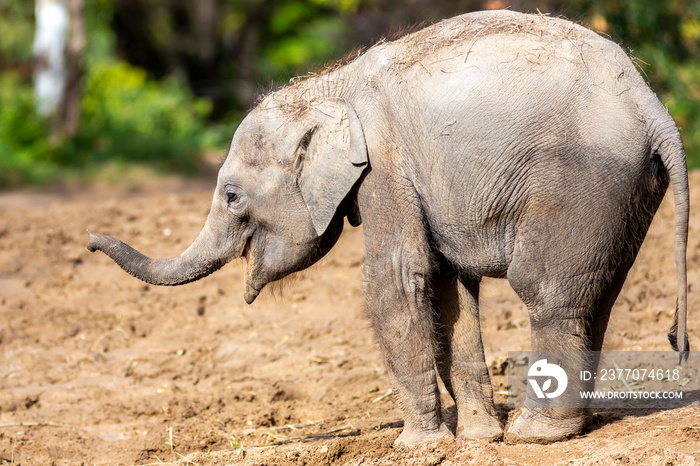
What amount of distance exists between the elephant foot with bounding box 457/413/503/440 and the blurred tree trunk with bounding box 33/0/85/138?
1222cm

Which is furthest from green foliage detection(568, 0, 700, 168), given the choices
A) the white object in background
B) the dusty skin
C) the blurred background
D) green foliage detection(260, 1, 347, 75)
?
green foliage detection(260, 1, 347, 75)

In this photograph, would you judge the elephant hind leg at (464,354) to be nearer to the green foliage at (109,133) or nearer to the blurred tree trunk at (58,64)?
the green foliage at (109,133)

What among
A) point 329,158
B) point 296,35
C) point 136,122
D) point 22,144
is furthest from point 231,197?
point 296,35

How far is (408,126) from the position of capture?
4.11m

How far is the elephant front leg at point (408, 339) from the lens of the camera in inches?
165

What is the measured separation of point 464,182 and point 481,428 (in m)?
1.42

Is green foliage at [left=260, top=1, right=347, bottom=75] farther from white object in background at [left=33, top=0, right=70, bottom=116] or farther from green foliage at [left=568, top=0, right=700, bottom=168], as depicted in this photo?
green foliage at [left=568, top=0, right=700, bottom=168]

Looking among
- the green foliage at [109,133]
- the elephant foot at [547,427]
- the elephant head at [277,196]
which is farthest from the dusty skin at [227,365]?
the green foliage at [109,133]

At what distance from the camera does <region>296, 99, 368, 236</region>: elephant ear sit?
4.13m

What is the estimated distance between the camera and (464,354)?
15.3 ft

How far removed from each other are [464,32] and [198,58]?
21.9m

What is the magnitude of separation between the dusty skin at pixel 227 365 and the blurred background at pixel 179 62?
2108 mm

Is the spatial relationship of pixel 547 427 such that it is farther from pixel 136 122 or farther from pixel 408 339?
pixel 136 122

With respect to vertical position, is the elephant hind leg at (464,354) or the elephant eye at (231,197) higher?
the elephant eye at (231,197)
